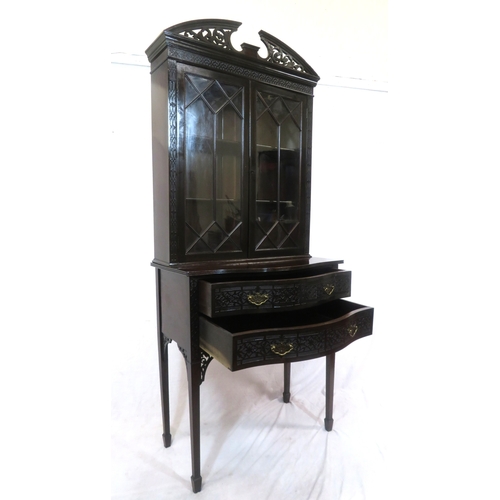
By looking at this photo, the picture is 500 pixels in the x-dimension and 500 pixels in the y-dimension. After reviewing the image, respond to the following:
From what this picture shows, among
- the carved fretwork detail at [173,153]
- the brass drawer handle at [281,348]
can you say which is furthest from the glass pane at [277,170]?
the brass drawer handle at [281,348]

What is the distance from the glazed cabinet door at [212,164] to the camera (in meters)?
1.38

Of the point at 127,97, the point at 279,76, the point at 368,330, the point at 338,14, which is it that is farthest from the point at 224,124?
the point at 338,14

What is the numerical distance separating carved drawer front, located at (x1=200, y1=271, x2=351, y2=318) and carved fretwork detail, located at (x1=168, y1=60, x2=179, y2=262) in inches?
8.2

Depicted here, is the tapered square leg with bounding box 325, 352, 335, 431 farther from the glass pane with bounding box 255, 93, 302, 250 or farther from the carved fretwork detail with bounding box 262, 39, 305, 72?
the carved fretwork detail with bounding box 262, 39, 305, 72

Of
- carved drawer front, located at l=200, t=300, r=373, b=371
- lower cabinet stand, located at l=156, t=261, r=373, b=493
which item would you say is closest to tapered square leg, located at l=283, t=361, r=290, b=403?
lower cabinet stand, located at l=156, t=261, r=373, b=493

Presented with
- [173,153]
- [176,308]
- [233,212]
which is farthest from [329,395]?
[173,153]

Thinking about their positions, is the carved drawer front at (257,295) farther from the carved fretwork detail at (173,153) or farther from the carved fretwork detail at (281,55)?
the carved fretwork detail at (281,55)

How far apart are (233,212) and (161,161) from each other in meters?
0.35

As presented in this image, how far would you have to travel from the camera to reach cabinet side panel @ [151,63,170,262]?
1.36 meters

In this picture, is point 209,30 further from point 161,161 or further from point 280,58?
point 161,161

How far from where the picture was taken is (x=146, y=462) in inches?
Result: 58.6

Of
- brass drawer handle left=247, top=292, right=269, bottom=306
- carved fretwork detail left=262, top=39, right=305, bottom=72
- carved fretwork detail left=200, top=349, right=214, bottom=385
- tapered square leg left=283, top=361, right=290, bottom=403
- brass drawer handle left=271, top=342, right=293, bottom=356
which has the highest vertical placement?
carved fretwork detail left=262, top=39, right=305, bottom=72

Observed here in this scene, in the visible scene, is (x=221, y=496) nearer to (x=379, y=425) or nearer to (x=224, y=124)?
(x=379, y=425)

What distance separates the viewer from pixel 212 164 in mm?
1457
